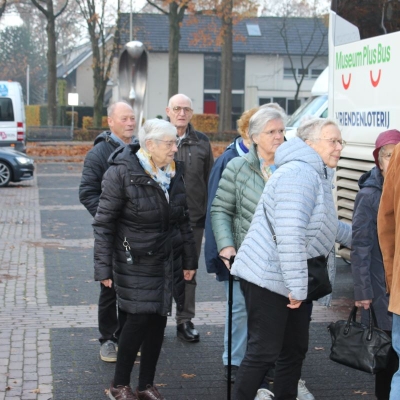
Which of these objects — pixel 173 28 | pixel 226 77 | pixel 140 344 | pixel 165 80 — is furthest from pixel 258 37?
pixel 140 344

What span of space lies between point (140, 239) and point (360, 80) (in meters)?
3.98

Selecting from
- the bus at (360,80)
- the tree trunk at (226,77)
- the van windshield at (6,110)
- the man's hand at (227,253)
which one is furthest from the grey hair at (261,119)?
the tree trunk at (226,77)

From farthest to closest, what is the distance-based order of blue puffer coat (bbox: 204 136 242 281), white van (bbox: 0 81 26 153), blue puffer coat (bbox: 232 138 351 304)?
white van (bbox: 0 81 26 153) → blue puffer coat (bbox: 204 136 242 281) → blue puffer coat (bbox: 232 138 351 304)

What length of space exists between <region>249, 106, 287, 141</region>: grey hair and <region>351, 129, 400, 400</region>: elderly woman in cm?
66

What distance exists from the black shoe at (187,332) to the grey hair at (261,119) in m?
2.20

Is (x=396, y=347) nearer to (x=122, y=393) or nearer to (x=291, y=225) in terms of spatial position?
(x=291, y=225)

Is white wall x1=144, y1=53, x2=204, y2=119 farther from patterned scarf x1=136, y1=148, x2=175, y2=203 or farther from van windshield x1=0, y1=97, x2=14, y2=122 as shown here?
patterned scarf x1=136, y1=148, x2=175, y2=203

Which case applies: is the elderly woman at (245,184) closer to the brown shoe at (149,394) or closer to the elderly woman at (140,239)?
the elderly woman at (140,239)

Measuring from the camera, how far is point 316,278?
429cm

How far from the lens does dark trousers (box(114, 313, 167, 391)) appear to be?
4.99 m

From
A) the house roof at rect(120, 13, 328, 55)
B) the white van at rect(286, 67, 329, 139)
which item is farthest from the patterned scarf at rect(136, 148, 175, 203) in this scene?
the house roof at rect(120, 13, 328, 55)

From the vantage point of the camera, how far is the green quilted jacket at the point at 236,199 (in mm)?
5211

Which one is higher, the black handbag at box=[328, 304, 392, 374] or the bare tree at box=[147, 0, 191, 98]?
the bare tree at box=[147, 0, 191, 98]

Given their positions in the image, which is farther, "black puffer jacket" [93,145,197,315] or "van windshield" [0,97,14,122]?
"van windshield" [0,97,14,122]
